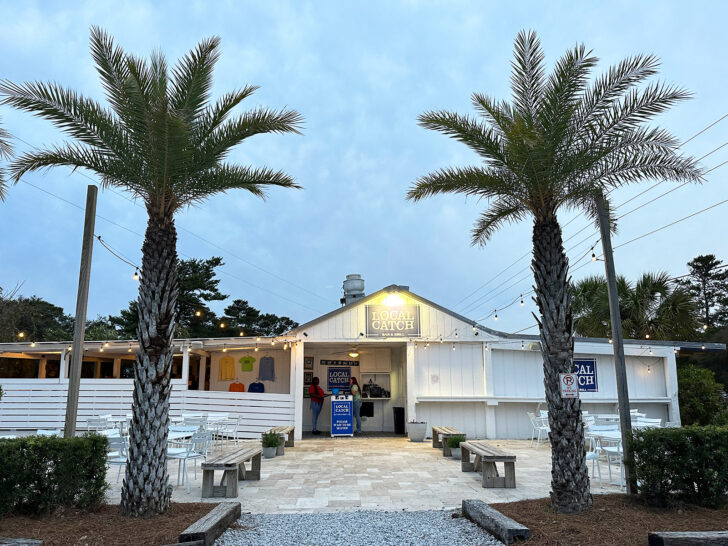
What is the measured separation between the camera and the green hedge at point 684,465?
5.31 metres

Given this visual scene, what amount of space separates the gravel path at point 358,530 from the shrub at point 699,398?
40.0 feet

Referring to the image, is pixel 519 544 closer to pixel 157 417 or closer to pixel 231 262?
pixel 157 417

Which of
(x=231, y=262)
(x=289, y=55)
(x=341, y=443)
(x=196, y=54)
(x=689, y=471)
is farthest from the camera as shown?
(x=231, y=262)

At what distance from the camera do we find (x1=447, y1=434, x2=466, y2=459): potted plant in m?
10.2

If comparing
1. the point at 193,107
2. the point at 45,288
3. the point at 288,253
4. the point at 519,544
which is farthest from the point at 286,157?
the point at 519,544

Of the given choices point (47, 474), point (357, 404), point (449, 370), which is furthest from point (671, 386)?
point (47, 474)

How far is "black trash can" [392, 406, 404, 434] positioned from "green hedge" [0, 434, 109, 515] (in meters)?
11.1

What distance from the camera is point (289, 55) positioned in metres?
15.6

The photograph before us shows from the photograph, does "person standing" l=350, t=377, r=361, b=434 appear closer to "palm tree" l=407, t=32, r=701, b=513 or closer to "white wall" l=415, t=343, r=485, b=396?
"white wall" l=415, t=343, r=485, b=396

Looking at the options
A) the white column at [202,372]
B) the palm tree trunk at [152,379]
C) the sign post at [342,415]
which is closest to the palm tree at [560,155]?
the palm tree trunk at [152,379]

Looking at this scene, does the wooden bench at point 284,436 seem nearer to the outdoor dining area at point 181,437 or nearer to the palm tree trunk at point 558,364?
the outdoor dining area at point 181,437

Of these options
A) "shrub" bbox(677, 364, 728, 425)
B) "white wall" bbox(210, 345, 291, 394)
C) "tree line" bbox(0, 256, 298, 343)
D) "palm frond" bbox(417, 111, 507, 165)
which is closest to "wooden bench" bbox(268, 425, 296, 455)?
"white wall" bbox(210, 345, 291, 394)

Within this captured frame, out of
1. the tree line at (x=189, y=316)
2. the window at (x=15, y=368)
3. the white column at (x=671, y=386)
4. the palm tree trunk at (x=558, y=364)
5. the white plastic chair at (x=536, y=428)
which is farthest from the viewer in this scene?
the tree line at (x=189, y=316)

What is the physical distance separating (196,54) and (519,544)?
6036 millimetres
